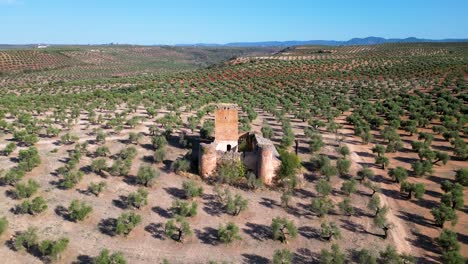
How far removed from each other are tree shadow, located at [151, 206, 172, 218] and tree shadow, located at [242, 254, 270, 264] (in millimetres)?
5195

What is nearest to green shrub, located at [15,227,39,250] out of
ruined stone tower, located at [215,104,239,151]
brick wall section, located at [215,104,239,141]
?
ruined stone tower, located at [215,104,239,151]

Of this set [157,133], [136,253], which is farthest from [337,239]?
[157,133]

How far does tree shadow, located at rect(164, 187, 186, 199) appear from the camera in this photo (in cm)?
Result: 2330

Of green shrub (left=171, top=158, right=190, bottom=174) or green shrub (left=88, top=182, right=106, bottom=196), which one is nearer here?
green shrub (left=88, top=182, right=106, bottom=196)

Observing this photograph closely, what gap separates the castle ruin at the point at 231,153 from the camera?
24484 mm

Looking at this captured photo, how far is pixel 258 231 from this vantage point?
65.3 ft

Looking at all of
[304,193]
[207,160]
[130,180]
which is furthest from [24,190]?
[304,193]

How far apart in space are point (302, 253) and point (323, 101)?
35593 millimetres

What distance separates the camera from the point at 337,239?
19.1m

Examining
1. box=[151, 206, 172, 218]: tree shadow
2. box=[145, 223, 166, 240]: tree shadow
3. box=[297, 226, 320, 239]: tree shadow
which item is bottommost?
box=[297, 226, 320, 239]: tree shadow

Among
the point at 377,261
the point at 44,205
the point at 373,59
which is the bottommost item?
the point at 377,261

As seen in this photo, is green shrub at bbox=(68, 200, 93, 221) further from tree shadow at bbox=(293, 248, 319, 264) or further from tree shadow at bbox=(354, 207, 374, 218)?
tree shadow at bbox=(354, 207, 374, 218)

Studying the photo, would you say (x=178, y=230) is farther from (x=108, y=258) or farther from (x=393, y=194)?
(x=393, y=194)

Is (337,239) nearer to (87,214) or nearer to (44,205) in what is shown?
(87,214)
